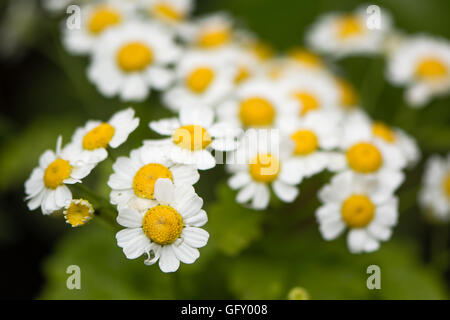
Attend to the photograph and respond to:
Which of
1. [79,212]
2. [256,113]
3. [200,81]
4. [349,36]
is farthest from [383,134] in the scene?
[79,212]

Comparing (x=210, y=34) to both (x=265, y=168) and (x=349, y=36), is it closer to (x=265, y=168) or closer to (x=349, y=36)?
(x=349, y=36)

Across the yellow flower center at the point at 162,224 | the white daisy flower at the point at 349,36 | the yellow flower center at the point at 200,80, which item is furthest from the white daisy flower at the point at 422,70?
the yellow flower center at the point at 162,224

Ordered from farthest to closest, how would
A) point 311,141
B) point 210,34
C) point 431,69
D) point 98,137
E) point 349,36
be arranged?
point 349,36 → point 210,34 → point 431,69 → point 311,141 → point 98,137

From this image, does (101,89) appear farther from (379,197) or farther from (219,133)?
A: (379,197)

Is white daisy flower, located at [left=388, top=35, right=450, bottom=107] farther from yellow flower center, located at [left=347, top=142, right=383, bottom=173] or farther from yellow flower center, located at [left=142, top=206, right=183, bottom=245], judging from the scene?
yellow flower center, located at [left=142, top=206, right=183, bottom=245]

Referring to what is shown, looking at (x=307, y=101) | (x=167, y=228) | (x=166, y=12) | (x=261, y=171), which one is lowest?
(x=167, y=228)

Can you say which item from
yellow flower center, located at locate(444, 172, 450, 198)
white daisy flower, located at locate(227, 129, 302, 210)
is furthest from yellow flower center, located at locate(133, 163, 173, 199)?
yellow flower center, located at locate(444, 172, 450, 198)
